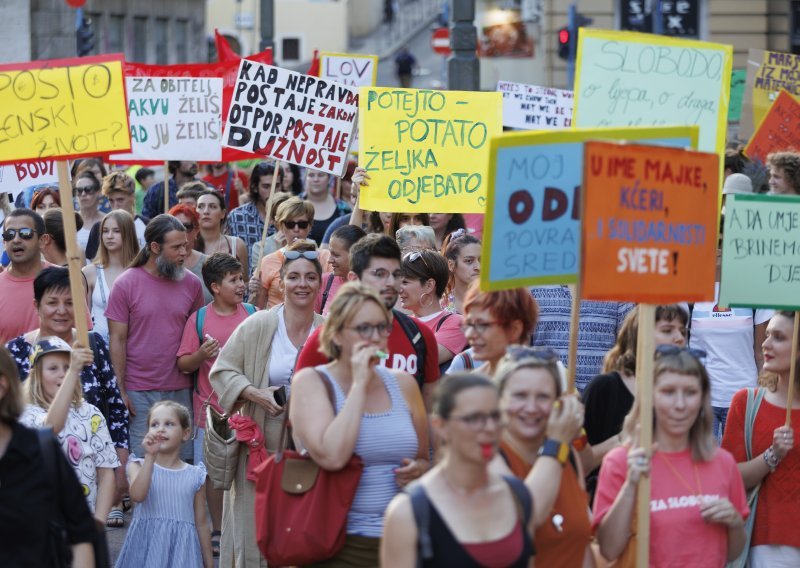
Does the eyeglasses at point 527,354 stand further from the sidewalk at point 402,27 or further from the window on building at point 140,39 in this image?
the sidewalk at point 402,27

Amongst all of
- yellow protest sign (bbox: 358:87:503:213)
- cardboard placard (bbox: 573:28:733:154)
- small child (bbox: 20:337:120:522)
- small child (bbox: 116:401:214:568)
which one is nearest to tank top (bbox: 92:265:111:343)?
yellow protest sign (bbox: 358:87:503:213)

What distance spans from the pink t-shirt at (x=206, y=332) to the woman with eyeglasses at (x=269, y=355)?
5.74 ft

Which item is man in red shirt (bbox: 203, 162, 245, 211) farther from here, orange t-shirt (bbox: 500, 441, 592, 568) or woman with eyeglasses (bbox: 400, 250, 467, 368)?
orange t-shirt (bbox: 500, 441, 592, 568)

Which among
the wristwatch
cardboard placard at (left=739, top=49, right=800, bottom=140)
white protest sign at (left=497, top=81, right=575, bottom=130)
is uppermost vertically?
cardboard placard at (left=739, top=49, right=800, bottom=140)

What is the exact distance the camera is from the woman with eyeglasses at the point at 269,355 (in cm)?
745

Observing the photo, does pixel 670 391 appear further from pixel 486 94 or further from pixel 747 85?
pixel 747 85

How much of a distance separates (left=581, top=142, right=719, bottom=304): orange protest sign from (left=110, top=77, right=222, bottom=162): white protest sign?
751 centimetres

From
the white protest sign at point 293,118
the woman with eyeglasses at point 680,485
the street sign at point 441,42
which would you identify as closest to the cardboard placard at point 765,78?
the white protest sign at point 293,118

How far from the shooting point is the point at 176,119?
12.9 meters

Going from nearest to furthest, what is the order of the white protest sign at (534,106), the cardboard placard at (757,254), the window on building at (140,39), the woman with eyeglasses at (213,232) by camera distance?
the cardboard placard at (757,254) < the woman with eyeglasses at (213,232) < the white protest sign at (534,106) < the window on building at (140,39)

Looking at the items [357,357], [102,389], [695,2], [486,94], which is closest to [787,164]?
[486,94]

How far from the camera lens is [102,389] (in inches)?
303

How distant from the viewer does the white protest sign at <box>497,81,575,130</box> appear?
1510 centimetres

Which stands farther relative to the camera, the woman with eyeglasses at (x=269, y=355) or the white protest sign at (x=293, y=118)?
the white protest sign at (x=293, y=118)
